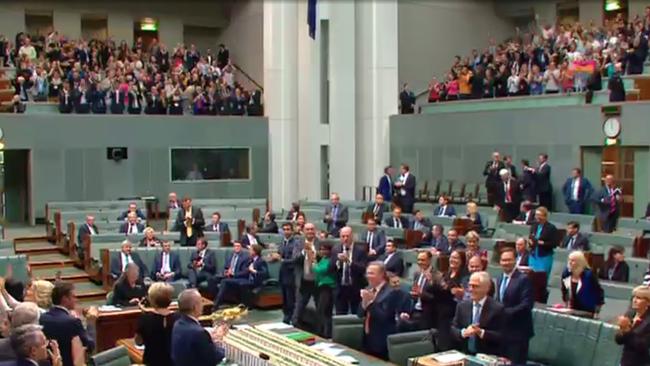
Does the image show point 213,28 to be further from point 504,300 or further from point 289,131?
point 504,300

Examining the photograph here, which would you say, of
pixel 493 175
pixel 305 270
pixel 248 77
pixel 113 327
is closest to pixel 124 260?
pixel 305 270

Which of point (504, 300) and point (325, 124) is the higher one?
point (325, 124)

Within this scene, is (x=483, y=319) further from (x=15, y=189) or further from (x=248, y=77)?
(x=248, y=77)

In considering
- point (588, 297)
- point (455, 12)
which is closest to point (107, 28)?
point (455, 12)

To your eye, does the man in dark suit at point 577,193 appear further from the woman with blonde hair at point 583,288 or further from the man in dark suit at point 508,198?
the woman with blonde hair at point 583,288

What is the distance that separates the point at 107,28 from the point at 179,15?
9.54 feet

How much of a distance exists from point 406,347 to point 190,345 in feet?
9.45

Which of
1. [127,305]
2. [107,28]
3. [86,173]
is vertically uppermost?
[107,28]

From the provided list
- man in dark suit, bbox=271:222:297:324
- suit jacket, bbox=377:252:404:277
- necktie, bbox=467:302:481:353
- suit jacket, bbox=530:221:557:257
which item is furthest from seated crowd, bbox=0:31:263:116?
necktie, bbox=467:302:481:353

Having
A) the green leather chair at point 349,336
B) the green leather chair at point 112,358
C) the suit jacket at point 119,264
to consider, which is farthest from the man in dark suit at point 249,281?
the green leather chair at point 112,358

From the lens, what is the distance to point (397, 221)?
18078 millimetres

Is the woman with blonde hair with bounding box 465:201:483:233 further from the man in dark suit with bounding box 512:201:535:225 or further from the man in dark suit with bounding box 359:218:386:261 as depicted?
the man in dark suit with bounding box 359:218:386:261

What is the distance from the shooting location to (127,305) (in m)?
11.8

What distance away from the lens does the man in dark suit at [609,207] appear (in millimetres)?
17188
